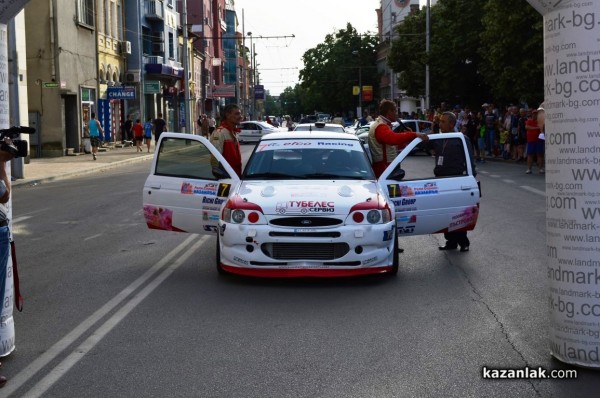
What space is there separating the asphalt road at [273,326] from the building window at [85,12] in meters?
32.8

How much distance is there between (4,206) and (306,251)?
138 inches

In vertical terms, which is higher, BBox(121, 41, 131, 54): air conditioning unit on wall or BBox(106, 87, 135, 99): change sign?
BBox(121, 41, 131, 54): air conditioning unit on wall

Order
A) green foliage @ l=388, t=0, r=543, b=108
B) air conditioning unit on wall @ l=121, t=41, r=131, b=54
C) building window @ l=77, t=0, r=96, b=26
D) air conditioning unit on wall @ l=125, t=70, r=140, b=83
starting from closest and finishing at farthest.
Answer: green foliage @ l=388, t=0, r=543, b=108, building window @ l=77, t=0, r=96, b=26, air conditioning unit on wall @ l=121, t=41, r=131, b=54, air conditioning unit on wall @ l=125, t=70, r=140, b=83

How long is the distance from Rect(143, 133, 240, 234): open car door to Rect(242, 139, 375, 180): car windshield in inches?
13.8

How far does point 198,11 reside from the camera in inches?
3809

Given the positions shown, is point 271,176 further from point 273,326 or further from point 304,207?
point 273,326

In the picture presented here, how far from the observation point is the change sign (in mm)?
46562

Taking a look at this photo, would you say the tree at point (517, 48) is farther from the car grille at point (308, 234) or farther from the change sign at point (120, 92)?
the car grille at point (308, 234)

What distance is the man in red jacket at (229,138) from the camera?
11.6 m

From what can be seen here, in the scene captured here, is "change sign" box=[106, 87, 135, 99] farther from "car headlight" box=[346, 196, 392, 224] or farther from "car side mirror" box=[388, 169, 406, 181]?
"car headlight" box=[346, 196, 392, 224]

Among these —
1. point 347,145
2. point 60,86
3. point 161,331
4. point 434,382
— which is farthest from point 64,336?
point 60,86

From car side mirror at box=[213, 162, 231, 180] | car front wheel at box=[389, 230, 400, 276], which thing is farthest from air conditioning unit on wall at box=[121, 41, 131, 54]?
car front wheel at box=[389, 230, 400, 276]

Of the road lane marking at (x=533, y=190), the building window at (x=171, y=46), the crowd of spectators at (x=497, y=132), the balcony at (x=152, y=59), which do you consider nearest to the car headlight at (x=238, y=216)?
the road lane marking at (x=533, y=190)

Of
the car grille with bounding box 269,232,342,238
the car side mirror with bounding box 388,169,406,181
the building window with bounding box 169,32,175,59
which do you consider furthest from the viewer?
the building window with bounding box 169,32,175,59
